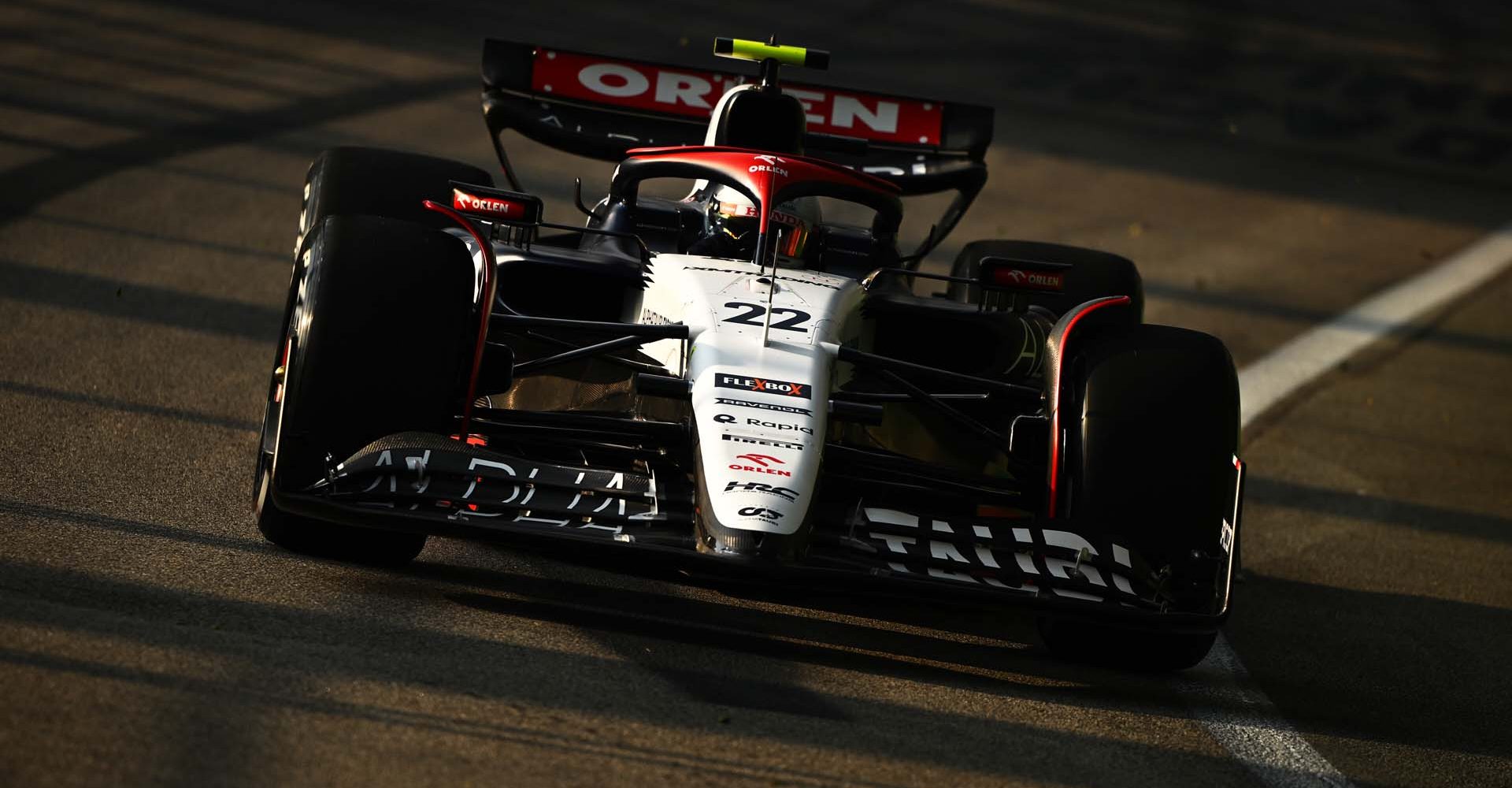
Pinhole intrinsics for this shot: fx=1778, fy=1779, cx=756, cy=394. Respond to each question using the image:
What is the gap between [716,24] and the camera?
2172 cm

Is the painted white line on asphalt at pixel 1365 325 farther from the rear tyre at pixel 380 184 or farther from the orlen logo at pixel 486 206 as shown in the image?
the orlen logo at pixel 486 206

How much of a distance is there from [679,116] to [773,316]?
123 inches

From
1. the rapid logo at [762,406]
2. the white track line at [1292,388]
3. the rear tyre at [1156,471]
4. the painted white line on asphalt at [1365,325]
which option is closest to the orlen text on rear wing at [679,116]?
the painted white line on asphalt at [1365,325]

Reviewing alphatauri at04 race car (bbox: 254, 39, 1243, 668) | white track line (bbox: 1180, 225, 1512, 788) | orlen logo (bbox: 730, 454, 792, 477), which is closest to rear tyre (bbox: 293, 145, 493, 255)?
alphatauri at04 race car (bbox: 254, 39, 1243, 668)

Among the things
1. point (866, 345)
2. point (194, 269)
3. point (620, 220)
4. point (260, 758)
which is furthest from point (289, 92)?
point (260, 758)

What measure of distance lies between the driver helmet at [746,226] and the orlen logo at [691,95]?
1567 mm

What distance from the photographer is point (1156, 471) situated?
551 centimetres

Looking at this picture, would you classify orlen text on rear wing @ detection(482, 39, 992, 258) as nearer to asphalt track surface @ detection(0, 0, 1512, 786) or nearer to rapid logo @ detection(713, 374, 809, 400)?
asphalt track surface @ detection(0, 0, 1512, 786)

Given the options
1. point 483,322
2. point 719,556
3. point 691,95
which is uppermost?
point 691,95

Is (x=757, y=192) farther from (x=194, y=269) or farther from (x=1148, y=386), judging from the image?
(x=194, y=269)

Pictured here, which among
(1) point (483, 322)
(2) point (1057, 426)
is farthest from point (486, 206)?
(2) point (1057, 426)

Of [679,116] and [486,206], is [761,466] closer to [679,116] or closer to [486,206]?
[486,206]

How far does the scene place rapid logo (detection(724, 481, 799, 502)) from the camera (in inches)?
200

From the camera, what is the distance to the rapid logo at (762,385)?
5539 mm
